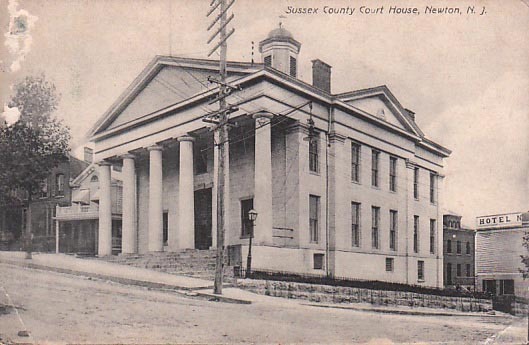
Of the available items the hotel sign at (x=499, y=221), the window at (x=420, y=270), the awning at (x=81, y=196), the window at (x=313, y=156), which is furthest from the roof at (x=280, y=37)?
the window at (x=420, y=270)

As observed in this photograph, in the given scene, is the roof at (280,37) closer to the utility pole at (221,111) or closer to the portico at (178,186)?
the utility pole at (221,111)

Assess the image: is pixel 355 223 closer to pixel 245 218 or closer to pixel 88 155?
pixel 245 218

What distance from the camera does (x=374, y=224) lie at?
19031 millimetres

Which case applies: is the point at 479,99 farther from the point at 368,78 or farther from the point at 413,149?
the point at 413,149

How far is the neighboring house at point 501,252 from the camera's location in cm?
1352

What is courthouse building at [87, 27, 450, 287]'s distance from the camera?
53.2 ft

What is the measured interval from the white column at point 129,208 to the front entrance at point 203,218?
2691 mm

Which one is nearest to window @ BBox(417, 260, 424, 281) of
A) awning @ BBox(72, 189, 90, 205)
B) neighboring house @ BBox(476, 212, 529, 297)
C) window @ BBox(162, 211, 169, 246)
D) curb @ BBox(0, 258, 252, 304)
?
neighboring house @ BBox(476, 212, 529, 297)

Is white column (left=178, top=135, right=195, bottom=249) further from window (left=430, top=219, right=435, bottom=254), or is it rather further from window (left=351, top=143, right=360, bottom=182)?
window (left=430, top=219, right=435, bottom=254)

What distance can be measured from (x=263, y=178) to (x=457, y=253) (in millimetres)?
5896

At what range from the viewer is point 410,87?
13.9 metres

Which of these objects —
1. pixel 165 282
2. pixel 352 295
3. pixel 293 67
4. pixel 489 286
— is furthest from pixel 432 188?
pixel 165 282

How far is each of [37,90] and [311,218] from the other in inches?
318

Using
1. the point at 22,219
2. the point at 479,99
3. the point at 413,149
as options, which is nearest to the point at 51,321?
the point at 22,219
